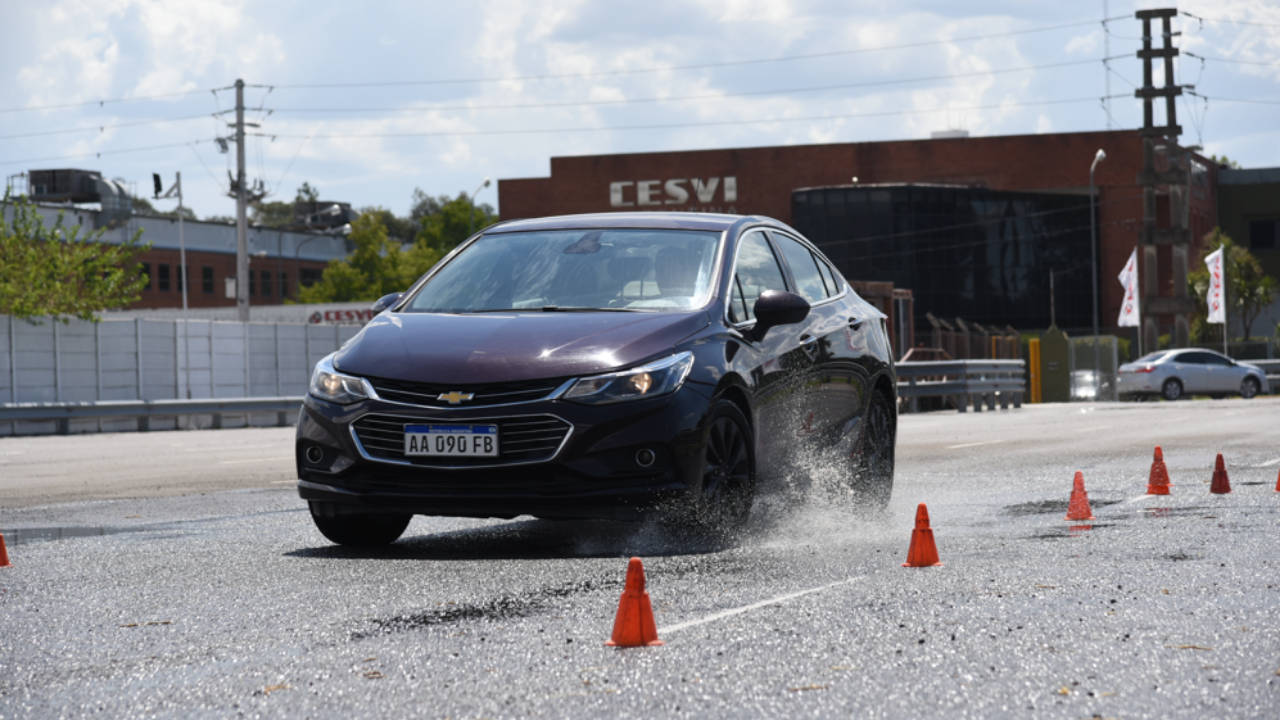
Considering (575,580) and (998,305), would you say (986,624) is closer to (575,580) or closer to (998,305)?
(575,580)

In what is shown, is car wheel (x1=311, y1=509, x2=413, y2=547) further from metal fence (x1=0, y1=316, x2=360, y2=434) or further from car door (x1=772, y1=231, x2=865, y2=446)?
metal fence (x1=0, y1=316, x2=360, y2=434)

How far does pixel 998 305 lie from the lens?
236 ft

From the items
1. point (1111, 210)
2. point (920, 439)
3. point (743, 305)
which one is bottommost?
point (920, 439)

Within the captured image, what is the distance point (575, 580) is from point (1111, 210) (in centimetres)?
7410

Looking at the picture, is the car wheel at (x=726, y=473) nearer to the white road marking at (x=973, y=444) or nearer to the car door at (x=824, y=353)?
the car door at (x=824, y=353)

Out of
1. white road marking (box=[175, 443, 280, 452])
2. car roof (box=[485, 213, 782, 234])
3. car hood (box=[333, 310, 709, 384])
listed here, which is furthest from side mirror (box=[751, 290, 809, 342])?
white road marking (box=[175, 443, 280, 452])

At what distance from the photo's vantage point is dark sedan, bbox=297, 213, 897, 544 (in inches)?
266

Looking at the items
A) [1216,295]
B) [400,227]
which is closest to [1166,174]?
[1216,295]

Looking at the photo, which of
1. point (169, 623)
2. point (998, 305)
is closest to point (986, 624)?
point (169, 623)

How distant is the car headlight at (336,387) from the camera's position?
275 inches

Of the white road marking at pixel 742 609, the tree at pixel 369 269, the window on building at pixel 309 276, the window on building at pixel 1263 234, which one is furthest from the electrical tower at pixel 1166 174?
the window on building at pixel 309 276

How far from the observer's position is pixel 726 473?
23.6ft

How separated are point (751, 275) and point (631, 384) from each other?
1697mm

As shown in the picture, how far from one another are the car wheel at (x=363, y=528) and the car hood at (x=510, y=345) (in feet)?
2.46
